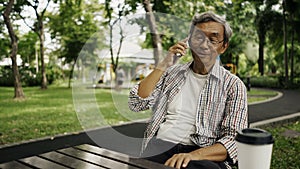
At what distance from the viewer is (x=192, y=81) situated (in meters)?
2.25

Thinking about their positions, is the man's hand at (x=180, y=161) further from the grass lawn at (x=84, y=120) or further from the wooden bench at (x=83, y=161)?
the grass lawn at (x=84, y=120)

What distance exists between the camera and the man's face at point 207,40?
208 cm

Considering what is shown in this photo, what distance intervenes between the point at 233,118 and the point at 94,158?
0.82 metres

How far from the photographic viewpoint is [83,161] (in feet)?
5.92

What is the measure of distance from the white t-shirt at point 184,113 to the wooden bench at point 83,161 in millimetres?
426

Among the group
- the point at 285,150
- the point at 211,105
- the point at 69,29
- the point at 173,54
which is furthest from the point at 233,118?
the point at 69,29

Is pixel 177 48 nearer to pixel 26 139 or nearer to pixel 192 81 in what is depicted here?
pixel 192 81

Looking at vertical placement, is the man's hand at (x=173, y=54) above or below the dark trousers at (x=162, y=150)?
above

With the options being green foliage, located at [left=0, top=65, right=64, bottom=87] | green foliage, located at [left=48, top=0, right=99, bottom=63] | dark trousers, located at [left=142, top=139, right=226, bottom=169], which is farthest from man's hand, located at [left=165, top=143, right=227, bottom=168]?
green foliage, located at [left=0, top=65, right=64, bottom=87]

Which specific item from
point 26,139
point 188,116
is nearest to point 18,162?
point 188,116

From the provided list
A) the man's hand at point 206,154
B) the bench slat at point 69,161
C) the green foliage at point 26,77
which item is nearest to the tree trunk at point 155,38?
the man's hand at point 206,154

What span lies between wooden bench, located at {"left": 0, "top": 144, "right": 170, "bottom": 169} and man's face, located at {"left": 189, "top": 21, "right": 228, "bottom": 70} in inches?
29.5

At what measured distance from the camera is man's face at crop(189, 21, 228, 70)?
2.08 meters

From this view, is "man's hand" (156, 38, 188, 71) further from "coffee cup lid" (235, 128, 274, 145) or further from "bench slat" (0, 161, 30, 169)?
"bench slat" (0, 161, 30, 169)
